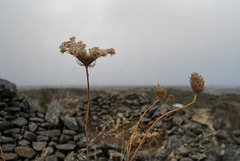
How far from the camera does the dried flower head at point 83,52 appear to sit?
1069 mm

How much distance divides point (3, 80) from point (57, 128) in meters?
2.32

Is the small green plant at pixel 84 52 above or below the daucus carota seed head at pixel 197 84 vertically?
above

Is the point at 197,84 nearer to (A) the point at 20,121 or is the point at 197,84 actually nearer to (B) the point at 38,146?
(B) the point at 38,146

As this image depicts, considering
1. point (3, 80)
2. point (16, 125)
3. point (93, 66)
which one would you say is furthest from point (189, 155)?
point (3, 80)

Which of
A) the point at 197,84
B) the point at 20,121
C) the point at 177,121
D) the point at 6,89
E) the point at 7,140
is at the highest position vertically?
the point at 197,84

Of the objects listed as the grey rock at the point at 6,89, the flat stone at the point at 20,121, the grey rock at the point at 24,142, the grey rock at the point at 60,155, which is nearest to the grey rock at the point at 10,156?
the grey rock at the point at 24,142

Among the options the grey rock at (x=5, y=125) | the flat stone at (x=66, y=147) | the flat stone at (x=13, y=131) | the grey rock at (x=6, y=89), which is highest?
the grey rock at (x=6, y=89)

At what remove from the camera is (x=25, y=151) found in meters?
4.32

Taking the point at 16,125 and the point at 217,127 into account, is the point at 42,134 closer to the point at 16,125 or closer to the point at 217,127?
the point at 16,125

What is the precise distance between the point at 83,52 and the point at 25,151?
4465 mm

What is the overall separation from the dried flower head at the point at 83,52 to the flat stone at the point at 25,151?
4280 mm

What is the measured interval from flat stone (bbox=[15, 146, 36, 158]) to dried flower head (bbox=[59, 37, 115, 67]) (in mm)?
4280

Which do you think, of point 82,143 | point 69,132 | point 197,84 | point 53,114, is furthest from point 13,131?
point 197,84

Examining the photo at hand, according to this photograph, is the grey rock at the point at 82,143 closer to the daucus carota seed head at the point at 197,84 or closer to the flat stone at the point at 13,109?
the flat stone at the point at 13,109
